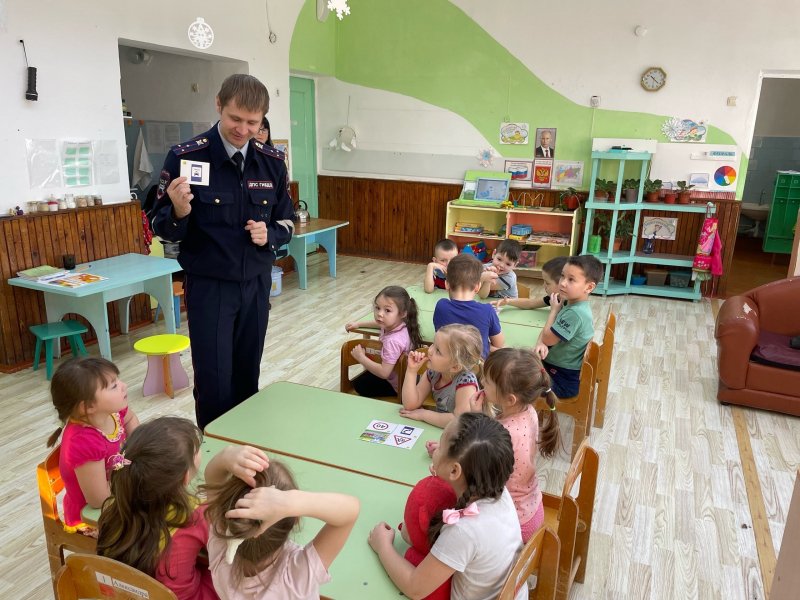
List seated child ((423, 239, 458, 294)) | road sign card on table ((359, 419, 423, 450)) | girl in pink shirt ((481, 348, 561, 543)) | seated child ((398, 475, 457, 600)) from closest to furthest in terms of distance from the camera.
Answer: seated child ((398, 475, 457, 600)) → girl in pink shirt ((481, 348, 561, 543)) → road sign card on table ((359, 419, 423, 450)) → seated child ((423, 239, 458, 294))

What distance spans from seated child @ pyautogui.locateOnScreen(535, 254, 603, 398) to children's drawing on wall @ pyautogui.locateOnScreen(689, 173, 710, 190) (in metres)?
4.21

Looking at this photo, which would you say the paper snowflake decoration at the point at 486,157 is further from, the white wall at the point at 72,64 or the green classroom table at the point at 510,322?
the green classroom table at the point at 510,322

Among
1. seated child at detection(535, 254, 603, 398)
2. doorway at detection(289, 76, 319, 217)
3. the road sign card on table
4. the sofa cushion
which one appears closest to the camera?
the road sign card on table

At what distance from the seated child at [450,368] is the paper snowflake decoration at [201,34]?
4481mm

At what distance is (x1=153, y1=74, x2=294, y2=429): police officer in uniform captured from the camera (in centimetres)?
233

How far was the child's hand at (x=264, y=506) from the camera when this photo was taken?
116 centimetres

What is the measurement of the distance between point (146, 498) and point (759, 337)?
415 cm

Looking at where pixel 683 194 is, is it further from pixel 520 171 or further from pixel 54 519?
pixel 54 519

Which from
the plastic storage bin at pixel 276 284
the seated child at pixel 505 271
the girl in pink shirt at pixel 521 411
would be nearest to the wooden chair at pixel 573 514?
the girl in pink shirt at pixel 521 411

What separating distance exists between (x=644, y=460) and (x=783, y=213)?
23.4 feet

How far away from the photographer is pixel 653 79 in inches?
261

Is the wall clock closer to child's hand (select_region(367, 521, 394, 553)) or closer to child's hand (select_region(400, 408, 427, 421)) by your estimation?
child's hand (select_region(400, 408, 427, 421))

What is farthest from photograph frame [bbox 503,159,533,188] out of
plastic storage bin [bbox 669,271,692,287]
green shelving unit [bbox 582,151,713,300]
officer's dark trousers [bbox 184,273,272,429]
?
officer's dark trousers [bbox 184,273,272,429]

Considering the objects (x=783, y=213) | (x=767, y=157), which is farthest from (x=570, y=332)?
(x=767, y=157)
